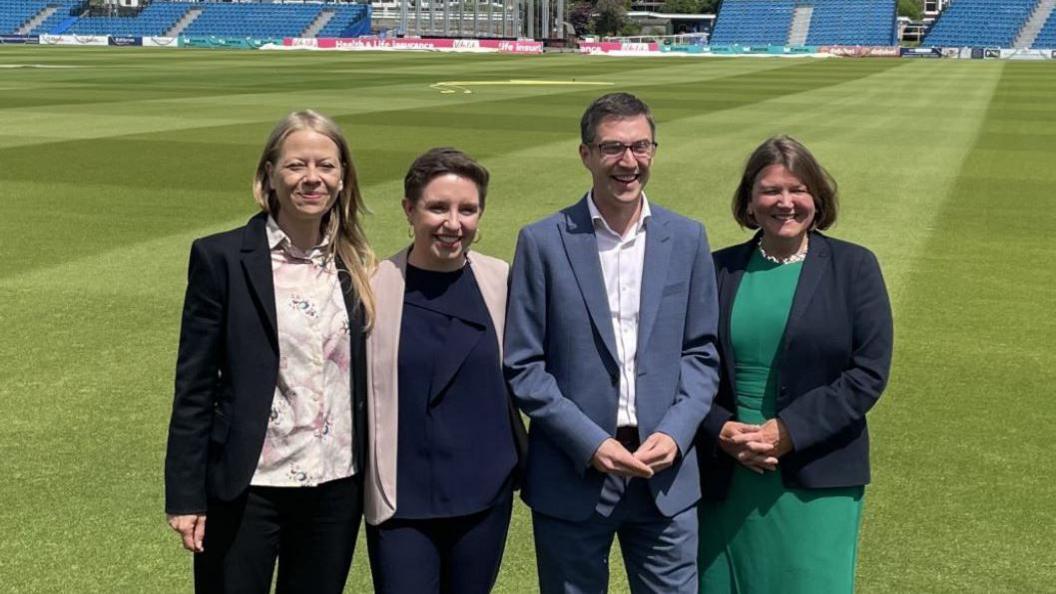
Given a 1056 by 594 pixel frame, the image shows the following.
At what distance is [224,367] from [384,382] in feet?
1.44

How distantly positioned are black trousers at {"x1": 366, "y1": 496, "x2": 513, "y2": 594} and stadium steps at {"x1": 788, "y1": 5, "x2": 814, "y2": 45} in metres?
87.0

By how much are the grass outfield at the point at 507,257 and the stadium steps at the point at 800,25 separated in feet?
201

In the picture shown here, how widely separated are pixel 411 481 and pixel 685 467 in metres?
0.77

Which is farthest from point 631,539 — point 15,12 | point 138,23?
point 15,12

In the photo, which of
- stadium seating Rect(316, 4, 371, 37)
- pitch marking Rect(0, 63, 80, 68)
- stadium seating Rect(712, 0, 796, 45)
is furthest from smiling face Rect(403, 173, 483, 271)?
stadium seating Rect(712, 0, 796, 45)

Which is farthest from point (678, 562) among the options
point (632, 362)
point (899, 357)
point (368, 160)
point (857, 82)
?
point (857, 82)

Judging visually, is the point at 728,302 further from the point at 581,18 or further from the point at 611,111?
the point at 581,18

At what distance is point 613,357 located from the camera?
3.09 m

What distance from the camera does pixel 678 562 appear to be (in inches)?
125

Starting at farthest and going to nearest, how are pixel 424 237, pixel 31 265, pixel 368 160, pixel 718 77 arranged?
1. pixel 718 77
2. pixel 368 160
3. pixel 31 265
4. pixel 424 237

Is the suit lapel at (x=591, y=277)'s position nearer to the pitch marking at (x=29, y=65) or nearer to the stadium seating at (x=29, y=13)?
the pitch marking at (x=29, y=65)

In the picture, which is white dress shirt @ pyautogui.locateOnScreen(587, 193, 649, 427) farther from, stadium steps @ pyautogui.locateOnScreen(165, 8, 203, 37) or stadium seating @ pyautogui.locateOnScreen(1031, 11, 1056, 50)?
stadium steps @ pyautogui.locateOnScreen(165, 8, 203, 37)

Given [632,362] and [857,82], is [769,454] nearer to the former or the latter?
[632,362]

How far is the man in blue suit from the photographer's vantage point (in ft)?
10.0
